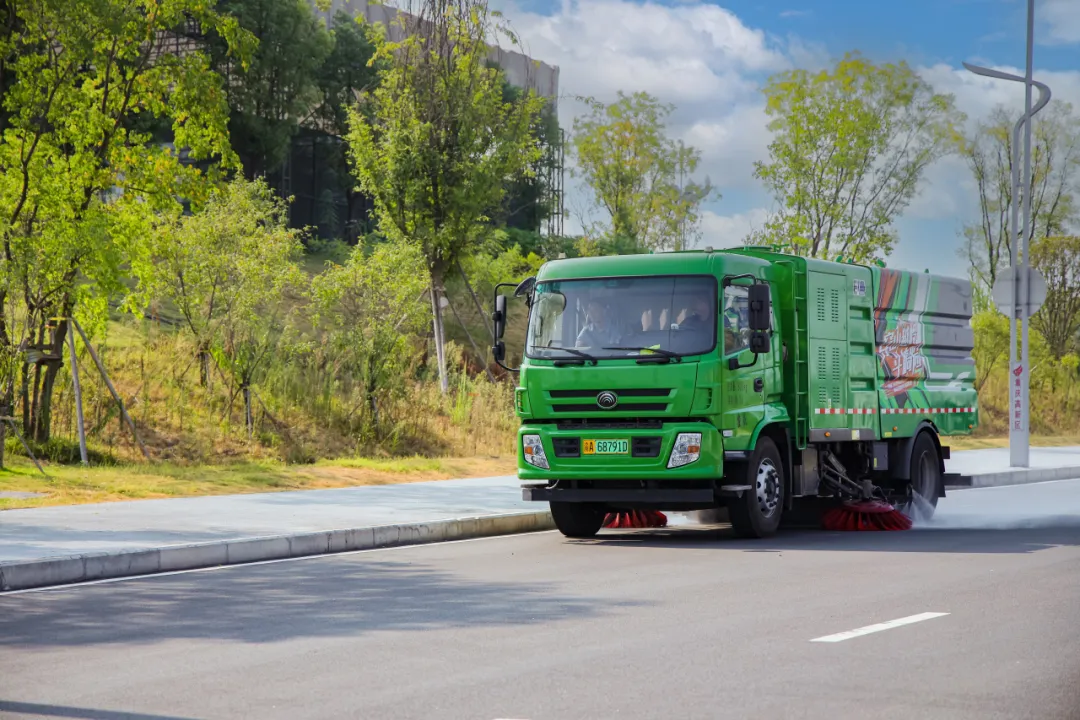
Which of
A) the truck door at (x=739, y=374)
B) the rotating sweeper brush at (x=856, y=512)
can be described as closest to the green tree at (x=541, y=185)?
the rotating sweeper brush at (x=856, y=512)

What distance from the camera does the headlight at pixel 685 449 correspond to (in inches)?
536

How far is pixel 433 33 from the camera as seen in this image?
1083 inches

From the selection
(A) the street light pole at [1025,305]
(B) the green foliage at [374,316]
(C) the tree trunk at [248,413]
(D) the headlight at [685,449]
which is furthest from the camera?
(A) the street light pole at [1025,305]

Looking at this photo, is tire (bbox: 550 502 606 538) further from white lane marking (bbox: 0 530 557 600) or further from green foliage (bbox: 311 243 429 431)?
green foliage (bbox: 311 243 429 431)

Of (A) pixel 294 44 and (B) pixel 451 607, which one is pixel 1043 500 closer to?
(B) pixel 451 607

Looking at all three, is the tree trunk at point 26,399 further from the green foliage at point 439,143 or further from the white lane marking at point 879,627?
the white lane marking at point 879,627

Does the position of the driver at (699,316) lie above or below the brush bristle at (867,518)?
above

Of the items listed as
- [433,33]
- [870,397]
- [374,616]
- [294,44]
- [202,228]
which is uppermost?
[294,44]

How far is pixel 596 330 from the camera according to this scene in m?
14.2

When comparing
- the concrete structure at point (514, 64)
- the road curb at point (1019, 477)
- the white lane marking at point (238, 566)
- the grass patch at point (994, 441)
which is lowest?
the white lane marking at point (238, 566)

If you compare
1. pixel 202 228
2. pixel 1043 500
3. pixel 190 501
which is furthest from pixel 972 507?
pixel 202 228

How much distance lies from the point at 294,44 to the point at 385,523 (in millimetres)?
34397

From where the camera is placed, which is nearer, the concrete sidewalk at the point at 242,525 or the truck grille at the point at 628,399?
the concrete sidewalk at the point at 242,525

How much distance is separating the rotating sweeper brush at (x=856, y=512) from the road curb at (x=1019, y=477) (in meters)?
6.91
